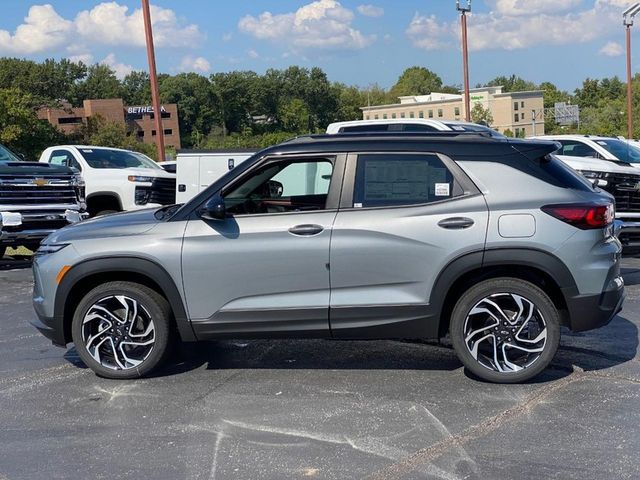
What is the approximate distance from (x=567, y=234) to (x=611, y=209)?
529 millimetres

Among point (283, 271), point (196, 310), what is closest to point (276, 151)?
point (283, 271)

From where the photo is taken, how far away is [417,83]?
609 ft

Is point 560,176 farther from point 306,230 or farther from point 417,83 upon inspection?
point 417,83

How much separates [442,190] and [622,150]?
10.0 meters

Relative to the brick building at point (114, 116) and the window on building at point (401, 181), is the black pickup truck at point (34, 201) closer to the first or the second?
the window on building at point (401, 181)

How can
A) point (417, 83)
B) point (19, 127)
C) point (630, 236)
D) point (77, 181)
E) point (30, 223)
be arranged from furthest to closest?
1. point (417, 83)
2. point (19, 127)
3. point (77, 181)
4. point (30, 223)
5. point (630, 236)

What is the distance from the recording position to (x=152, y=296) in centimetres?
568

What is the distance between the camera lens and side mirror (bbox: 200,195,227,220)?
5.37 meters

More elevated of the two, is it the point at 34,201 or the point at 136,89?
the point at 136,89

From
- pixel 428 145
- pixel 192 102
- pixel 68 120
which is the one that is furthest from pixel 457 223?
pixel 192 102

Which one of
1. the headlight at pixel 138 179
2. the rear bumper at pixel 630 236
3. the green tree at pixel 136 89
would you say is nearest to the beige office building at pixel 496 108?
the green tree at pixel 136 89

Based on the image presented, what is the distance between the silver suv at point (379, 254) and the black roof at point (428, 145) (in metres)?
0.01

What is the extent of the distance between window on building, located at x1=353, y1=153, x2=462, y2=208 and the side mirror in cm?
97

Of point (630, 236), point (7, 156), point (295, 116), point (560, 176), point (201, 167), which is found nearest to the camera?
point (560, 176)
